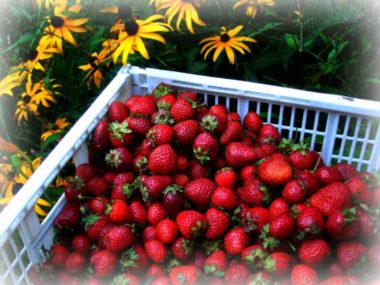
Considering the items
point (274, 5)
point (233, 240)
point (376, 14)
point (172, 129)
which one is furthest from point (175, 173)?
point (376, 14)

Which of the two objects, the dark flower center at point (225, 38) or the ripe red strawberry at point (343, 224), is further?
the dark flower center at point (225, 38)

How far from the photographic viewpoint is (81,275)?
3.35ft

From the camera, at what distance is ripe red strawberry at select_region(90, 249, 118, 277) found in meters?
0.98

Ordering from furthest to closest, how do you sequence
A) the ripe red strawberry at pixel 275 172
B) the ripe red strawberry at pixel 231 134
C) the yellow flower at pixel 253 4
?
the yellow flower at pixel 253 4 < the ripe red strawberry at pixel 231 134 < the ripe red strawberry at pixel 275 172

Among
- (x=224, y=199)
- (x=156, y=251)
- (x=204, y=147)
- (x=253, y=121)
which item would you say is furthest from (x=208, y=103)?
(x=156, y=251)

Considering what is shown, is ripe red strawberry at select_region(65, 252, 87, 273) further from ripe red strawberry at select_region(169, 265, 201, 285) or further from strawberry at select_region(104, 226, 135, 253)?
ripe red strawberry at select_region(169, 265, 201, 285)

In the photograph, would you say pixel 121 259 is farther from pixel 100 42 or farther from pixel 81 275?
pixel 100 42

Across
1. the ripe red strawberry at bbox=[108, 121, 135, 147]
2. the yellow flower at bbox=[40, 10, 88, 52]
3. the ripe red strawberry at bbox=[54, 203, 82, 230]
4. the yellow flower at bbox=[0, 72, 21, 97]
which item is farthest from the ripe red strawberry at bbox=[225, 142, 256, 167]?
the yellow flower at bbox=[0, 72, 21, 97]

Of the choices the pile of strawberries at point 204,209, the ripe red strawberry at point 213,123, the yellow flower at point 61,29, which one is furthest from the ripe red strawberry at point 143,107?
the yellow flower at point 61,29

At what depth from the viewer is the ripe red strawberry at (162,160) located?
1.06 metres

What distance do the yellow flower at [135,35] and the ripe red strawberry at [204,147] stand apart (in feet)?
0.81

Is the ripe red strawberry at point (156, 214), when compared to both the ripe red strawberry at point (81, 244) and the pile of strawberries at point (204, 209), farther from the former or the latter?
the ripe red strawberry at point (81, 244)

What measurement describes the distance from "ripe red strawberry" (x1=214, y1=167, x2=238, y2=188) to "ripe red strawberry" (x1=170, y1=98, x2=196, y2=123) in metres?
0.15

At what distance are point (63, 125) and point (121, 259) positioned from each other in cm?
52
